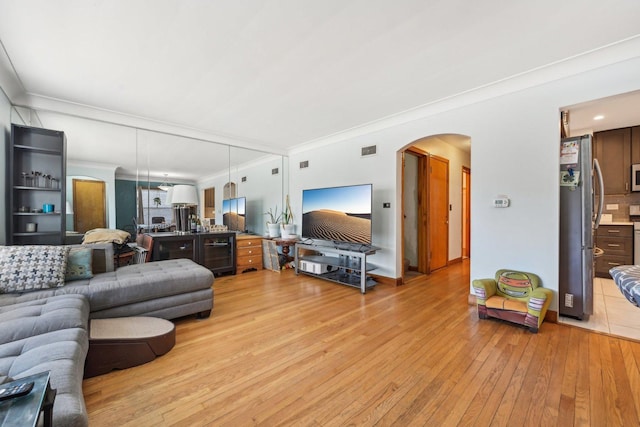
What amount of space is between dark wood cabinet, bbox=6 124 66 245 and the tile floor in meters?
5.69

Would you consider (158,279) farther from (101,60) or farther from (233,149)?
(233,149)

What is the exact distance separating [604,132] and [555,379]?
460 centimetres

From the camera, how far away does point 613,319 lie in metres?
2.56

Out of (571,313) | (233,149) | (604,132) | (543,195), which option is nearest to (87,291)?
(233,149)

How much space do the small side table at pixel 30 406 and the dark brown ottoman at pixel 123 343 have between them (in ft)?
3.91

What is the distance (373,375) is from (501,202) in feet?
7.47

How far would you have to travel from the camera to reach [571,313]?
2551mm

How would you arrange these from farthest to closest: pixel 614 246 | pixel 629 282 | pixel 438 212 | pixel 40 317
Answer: pixel 438 212
pixel 614 246
pixel 40 317
pixel 629 282

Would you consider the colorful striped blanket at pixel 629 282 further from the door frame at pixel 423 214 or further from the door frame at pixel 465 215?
the door frame at pixel 465 215

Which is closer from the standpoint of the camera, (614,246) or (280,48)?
(280,48)

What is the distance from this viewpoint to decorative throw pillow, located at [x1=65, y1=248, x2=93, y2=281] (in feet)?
7.72

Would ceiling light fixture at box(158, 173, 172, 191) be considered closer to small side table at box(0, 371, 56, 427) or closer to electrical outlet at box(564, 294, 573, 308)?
small side table at box(0, 371, 56, 427)

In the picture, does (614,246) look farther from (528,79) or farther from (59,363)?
(59,363)

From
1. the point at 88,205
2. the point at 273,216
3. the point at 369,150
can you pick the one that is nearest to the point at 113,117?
the point at 88,205
